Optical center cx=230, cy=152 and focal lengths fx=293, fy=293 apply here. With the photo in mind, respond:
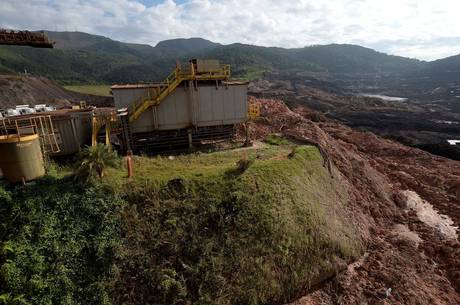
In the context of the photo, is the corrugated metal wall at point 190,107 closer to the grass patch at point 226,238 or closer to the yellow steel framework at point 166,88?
the yellow steel framework at point 166,88

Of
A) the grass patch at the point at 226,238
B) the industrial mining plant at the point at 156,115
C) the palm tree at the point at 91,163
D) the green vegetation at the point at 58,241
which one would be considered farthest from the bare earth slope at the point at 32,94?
the grass patch at the point at 226,238

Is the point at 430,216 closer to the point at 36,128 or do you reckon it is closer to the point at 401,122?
the point at 36,128

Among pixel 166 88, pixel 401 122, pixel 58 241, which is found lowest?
pixel 401 122

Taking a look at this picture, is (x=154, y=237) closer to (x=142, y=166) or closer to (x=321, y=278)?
(x=142, y=166)

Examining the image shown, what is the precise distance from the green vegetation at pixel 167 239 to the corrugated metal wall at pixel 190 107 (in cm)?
502

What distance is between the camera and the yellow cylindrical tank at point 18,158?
1322 cm

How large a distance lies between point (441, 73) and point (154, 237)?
24430 cm

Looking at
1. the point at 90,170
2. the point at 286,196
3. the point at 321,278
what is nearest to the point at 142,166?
the point at 90,170

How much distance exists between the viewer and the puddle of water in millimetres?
22270

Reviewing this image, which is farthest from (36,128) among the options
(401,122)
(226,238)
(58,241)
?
(401,122)

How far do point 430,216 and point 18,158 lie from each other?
28.7 meters

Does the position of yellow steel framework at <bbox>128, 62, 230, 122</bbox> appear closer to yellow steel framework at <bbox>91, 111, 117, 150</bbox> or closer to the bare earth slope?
yellow steel framework at <bbox>91, 111, 117, 150</bbox>

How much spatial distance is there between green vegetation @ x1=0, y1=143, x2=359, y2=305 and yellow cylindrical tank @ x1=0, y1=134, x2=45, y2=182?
63 cm

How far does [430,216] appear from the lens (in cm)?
2416
